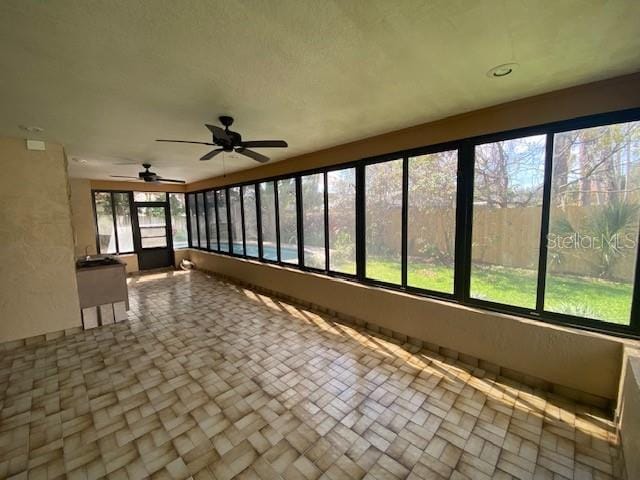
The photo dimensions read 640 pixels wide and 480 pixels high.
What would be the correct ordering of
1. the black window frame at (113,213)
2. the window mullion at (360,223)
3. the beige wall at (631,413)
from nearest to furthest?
1. the beige wall at (631,413)
2. the window mullion at (360,223)
3. the black window frame at (113,213)

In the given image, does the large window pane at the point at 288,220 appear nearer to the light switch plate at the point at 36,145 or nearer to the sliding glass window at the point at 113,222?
the light switch plate at the point at 36,145

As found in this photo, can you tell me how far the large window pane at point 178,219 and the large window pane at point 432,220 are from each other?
26.1ft

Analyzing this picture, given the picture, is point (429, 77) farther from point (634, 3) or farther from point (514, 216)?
point (514, 216)

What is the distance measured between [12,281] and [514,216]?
6147mm

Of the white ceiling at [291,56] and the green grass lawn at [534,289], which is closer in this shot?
the white ceiling at [291,56]

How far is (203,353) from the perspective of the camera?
128 inches

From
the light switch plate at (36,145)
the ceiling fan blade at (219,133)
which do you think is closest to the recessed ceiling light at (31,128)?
the light switch plate at (36,145)

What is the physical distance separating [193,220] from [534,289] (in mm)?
8897

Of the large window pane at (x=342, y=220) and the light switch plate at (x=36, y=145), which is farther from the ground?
the light switch plate at (x=36, y=145)

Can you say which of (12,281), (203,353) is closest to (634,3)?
(203,353)

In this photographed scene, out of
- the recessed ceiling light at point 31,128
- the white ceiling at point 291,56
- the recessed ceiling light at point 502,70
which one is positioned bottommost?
the recessed ceiling light at point 502,70

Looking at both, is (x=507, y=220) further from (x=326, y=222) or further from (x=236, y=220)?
(x=236, y=220)

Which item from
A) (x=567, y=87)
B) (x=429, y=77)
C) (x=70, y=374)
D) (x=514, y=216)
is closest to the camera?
(x=429, y=77)

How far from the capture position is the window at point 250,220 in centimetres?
623
